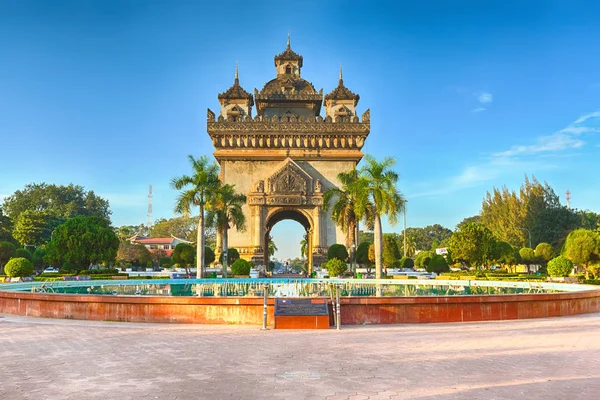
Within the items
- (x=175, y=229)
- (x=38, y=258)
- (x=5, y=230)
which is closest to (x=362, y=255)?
(x=38, y=258)

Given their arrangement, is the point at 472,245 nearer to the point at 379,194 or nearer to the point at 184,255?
the point at 379,194

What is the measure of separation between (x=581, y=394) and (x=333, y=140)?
37.4 metres

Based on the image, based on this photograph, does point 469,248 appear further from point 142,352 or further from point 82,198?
point 82,198

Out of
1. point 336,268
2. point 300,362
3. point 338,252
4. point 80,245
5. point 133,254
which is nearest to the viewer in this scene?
point 300,362

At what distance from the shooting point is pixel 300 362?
7.23 meters

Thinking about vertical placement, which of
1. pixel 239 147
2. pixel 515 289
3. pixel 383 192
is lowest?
pixel 515 289

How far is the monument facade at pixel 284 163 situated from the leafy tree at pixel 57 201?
50.7m

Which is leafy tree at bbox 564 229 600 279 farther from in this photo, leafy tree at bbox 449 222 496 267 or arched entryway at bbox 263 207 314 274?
arched entryway at bbox 263 207 314 274

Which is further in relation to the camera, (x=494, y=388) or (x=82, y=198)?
(x=82, y=198)

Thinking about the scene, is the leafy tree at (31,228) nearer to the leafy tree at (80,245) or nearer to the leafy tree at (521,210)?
the leafy tree at (80,245)

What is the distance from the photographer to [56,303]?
41.5 ft

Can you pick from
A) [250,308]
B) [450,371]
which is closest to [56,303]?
[250,308]

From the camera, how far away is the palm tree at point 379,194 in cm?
2630

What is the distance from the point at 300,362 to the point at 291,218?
127 feet
